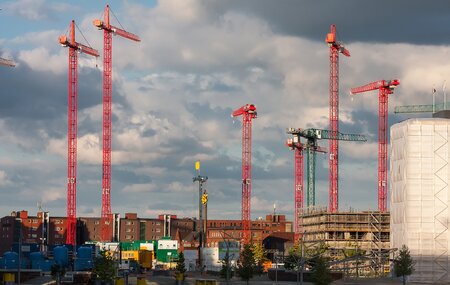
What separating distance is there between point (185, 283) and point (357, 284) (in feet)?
106

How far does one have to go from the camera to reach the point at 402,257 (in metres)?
194

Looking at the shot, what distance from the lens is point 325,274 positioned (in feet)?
529

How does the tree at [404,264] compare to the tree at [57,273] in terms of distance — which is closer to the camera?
the tree at [57,273]

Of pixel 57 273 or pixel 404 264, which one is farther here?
pixel 404 264

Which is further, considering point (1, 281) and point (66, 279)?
point (66, 279)

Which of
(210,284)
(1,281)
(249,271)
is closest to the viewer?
(210,284)

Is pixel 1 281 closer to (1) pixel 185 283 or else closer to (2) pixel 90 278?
(2) pixel 90 278

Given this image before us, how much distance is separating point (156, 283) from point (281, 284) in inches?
921

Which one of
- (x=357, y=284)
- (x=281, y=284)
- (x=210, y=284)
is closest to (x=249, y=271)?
(x=281, y=284)

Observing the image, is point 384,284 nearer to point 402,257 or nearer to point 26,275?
point 402,257

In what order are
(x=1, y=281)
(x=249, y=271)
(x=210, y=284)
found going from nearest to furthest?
(x=210, y=284), (x=1, y=281), (x=249, y=271)

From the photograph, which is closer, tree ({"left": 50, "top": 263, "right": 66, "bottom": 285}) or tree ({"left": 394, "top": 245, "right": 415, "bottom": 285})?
tree ({"left": 50, "top": 263, "right": 66, "bottom": 285})

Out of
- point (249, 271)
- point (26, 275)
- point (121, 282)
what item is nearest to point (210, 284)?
point (121, 282)

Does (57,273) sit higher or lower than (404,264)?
lower
